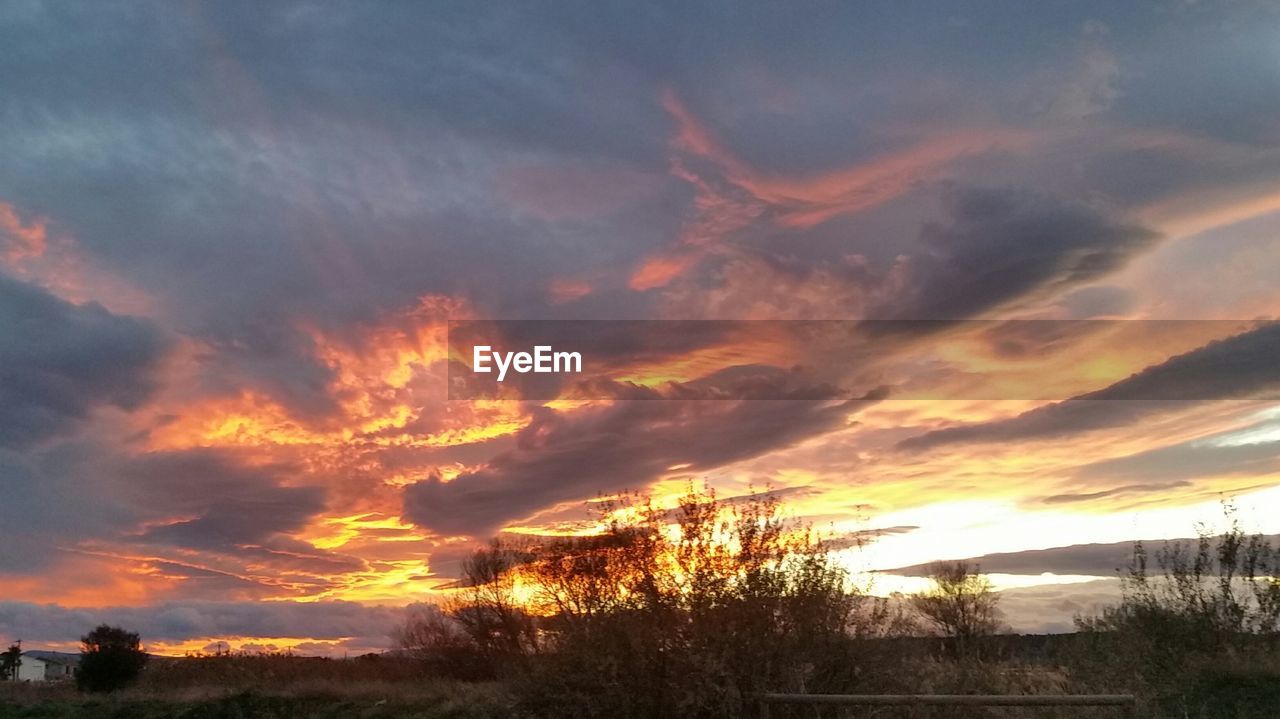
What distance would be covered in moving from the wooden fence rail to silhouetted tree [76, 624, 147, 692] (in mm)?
49956

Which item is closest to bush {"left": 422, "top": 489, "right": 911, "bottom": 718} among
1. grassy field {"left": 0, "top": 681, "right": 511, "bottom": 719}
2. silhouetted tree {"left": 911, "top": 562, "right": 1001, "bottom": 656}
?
grassy field {"left": 0, "top": 681, "right": 511, "bottom": 719}

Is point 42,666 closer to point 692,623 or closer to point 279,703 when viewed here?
point 279,703

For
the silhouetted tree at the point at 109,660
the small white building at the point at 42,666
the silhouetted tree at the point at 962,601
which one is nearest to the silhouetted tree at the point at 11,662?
the small white building at the point at 42,666

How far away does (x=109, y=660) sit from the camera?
53594 millimetres

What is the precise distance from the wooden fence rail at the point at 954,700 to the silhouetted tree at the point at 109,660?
4996cm

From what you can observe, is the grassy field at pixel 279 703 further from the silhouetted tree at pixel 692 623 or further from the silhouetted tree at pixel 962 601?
the silhouetted tree at pixel 962 601

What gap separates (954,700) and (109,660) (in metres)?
54.7

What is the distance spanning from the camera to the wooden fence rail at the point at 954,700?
12.8m

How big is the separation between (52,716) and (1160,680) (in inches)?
1697

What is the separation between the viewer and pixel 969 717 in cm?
1570

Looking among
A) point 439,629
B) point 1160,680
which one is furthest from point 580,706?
point 439,629

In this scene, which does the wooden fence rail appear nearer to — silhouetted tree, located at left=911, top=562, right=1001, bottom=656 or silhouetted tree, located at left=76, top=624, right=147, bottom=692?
silhouetted tree, located at left=911, top=562, right=1001, bottom=656

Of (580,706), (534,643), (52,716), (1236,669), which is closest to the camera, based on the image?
(580,706)

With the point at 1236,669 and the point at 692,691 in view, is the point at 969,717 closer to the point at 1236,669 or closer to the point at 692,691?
the point at 692,691
